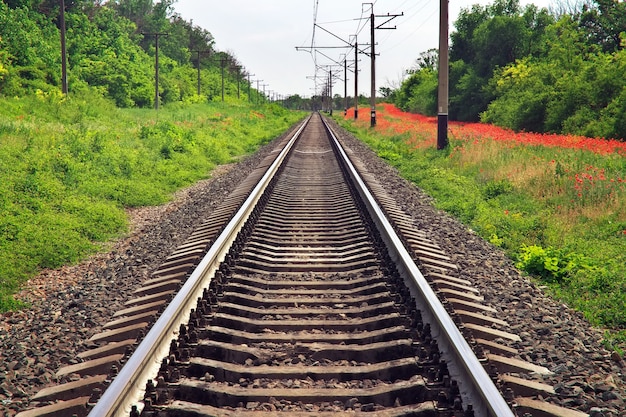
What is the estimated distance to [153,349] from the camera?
361 cm

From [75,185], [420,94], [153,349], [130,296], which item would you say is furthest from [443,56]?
[420,94]

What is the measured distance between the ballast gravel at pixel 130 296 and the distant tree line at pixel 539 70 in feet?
59.5

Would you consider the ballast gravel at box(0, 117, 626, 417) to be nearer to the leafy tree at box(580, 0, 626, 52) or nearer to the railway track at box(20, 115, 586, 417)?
the railway track at box(20, 115, 586, 417)

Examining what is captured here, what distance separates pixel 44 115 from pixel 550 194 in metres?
19.0

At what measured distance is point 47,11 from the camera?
48438mm

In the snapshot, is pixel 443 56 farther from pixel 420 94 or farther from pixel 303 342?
pixel 420 94

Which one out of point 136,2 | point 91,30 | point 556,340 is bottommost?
point 556,340

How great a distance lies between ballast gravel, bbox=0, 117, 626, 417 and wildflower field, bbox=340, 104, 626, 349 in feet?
1.09

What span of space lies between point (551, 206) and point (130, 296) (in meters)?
7.23

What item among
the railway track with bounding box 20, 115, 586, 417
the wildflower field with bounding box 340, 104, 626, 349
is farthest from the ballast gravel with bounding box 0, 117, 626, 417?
the wildflower field with bounding box 340, 104, 626, 349

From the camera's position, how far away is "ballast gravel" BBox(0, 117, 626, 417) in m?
3.70

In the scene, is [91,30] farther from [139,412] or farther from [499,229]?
[139,412]

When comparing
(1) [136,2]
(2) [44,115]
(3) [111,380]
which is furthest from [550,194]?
(1) [136,2]

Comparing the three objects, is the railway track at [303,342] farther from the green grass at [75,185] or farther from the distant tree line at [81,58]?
the distant tree line at [81,58]
